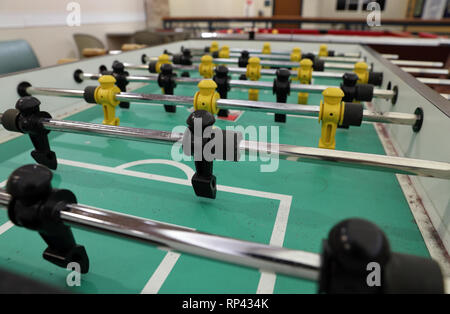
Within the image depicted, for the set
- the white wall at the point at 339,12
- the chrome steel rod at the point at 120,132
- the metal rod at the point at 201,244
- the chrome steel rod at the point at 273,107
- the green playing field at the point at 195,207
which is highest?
the white wall at the point at 339,12

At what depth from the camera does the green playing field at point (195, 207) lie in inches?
29.1

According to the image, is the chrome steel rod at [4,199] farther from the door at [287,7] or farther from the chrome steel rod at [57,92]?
the door at [287,7]

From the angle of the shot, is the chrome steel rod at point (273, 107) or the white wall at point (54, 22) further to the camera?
the white wall at point (54, 22)

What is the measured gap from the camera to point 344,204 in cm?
Result: 101

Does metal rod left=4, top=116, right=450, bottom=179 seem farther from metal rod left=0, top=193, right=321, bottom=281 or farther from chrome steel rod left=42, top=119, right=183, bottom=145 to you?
metal rod left=0, top=193, right=321, bottom=281

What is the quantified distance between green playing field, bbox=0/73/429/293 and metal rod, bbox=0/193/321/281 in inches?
2.3

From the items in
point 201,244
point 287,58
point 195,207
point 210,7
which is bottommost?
point 195,207

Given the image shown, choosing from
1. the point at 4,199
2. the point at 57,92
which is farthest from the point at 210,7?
the point at 4,199

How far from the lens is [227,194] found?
106 centimetres

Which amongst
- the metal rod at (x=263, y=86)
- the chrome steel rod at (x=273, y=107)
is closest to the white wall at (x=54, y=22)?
the metal rod at (x=263, y=86)

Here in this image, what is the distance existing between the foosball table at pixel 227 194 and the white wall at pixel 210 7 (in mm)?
7756

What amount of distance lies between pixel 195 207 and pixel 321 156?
0.44 m

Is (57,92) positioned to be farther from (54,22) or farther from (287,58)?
(54,22)

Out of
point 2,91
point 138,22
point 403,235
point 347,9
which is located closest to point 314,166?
point 403,235
